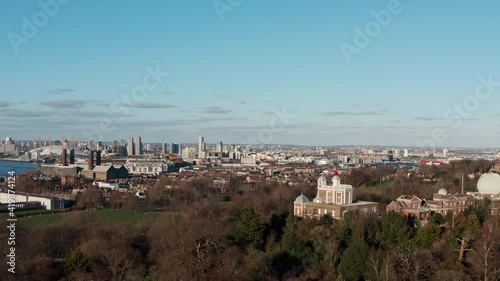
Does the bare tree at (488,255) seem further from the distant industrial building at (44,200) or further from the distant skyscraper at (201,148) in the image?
the distant skyscraper at (201,148)

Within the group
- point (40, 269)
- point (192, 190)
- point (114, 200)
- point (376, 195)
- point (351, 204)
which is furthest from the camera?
point (192, 190)

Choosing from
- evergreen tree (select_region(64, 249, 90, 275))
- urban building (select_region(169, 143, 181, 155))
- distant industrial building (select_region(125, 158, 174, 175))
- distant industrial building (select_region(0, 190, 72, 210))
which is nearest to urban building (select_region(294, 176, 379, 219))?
evergreen tree (select_region(64, 249, 90, 275))

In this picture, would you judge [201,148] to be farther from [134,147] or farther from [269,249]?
[269,249]

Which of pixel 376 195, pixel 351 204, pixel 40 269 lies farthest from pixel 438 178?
pixel 40 269

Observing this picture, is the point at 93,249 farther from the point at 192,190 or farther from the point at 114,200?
the point at 192,190

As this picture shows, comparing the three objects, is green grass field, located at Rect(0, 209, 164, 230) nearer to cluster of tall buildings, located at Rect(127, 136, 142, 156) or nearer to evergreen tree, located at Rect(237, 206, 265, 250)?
evergreen tree, located at Rect(237, 206, 265, 250)

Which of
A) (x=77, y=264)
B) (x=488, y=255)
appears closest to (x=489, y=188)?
(x=488, y=255)
